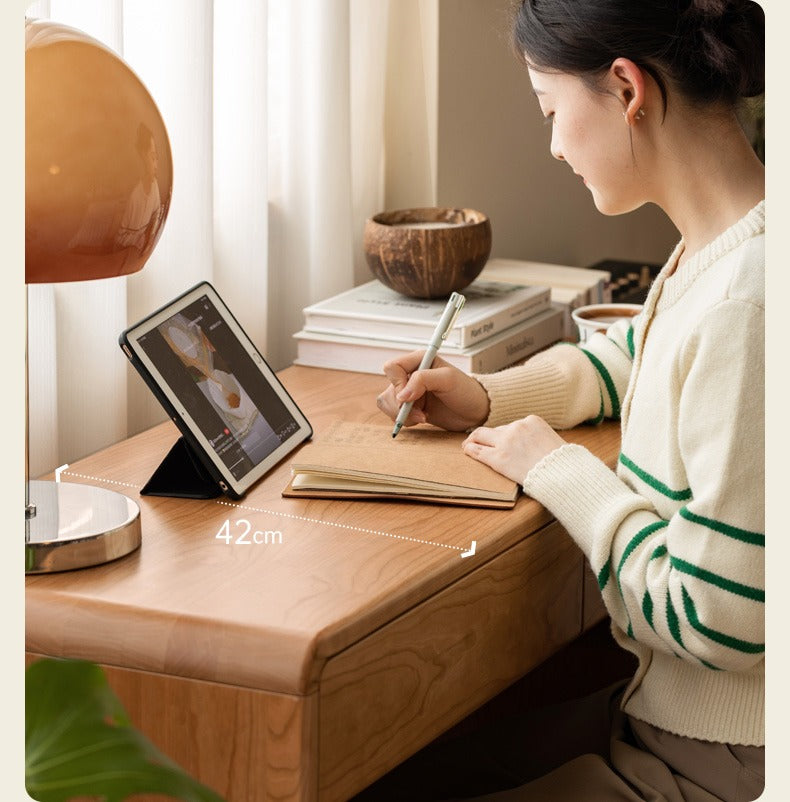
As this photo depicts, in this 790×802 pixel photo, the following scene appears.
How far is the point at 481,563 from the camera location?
1045 millimetres

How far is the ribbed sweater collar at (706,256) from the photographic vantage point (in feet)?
3.48

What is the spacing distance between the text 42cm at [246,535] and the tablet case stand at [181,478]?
0.08m

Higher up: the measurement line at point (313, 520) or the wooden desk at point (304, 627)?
the measurement line at point (313, 520)

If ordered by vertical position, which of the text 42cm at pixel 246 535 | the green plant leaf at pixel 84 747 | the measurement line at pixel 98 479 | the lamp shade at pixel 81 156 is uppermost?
the lamp shade at pixel 81 156

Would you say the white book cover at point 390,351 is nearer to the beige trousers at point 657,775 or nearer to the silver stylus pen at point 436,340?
the silver stylus pen at point 436,340

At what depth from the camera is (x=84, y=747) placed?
0.60 meters

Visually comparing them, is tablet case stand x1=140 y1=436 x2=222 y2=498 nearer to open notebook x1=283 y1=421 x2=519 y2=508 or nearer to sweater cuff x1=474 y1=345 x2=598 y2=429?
open notebook x1=283 y1=421 x2=519 y2=508

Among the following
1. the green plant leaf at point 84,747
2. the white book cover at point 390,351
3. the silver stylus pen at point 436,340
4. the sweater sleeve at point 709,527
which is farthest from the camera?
the white book cover at point 390,351

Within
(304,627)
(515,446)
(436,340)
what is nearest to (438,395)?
(436,340)

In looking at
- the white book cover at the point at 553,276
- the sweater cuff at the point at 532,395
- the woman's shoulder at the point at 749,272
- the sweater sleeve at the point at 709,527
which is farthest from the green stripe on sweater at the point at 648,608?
the white book cover at the point at 553,276

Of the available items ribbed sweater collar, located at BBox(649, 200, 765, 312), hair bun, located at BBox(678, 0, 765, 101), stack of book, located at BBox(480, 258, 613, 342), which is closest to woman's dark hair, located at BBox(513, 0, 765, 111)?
hair bun, located at BBox(678, 0, 765, 101)

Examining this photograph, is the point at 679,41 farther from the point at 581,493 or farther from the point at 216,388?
the point at 216,388

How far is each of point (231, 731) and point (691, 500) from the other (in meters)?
0.42

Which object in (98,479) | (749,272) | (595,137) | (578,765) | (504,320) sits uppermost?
(595,137)
